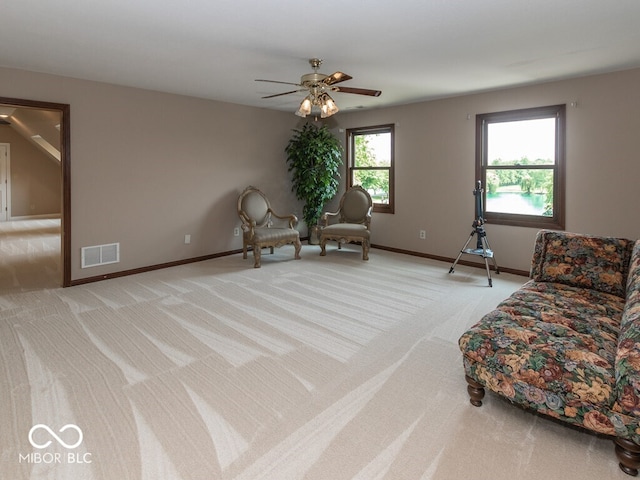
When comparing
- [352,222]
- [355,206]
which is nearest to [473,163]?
[355,206]

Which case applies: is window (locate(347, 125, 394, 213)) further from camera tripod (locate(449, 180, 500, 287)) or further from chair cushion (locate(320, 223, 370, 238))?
camera tripod (locate(449, 180, 500, 287))

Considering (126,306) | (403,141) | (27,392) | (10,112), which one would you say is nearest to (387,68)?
(403,141)

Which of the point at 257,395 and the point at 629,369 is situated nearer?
the point at 629,369

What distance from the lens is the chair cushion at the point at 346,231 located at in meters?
5.92

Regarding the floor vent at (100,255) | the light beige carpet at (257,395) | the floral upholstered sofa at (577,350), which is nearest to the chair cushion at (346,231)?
the light beige carpet at (257,395)

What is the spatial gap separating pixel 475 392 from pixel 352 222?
4595 millimetres

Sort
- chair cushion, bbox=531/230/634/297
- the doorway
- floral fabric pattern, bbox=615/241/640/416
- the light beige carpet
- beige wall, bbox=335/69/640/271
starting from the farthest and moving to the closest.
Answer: the doorway
beige wall, bbox=335/69/640/271
chair cushion, bbox=531/230/634/297
the light beige carpet
floral fabric pattern, bbox=615/241/640/416

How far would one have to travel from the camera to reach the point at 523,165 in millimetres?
Answer: 5070

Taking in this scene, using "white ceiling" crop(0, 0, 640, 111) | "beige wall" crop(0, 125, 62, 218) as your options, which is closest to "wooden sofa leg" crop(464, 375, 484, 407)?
"white ceiling" crop(0, 0, 640, 111)

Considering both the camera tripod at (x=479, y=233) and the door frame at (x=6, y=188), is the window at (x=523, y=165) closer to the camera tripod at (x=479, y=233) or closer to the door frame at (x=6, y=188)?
the camera tripod at (x=479, y=233)

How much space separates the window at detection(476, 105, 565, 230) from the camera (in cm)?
477

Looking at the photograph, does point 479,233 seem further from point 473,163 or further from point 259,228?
point 259,228

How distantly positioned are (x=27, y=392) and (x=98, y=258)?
2819 millimetres

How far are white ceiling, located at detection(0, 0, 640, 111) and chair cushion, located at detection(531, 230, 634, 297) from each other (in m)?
1.63
